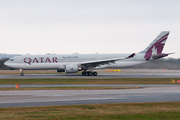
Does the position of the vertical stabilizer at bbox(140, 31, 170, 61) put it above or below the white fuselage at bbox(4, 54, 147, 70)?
above

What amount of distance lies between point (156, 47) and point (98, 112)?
3960 centimetres

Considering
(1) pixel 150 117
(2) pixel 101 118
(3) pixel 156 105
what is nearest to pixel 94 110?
(2) pixel 101 118

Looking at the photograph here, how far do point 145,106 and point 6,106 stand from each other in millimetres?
9014

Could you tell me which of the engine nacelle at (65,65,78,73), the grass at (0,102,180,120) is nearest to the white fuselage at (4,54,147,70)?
the engine nacelle at (65,65,78,73)

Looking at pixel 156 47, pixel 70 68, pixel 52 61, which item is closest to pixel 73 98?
pixel 70 68

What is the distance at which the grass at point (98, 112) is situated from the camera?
42.0ft

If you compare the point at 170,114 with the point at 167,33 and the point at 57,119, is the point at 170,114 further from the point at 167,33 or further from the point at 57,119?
the point at 167,33

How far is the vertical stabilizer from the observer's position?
5094cm

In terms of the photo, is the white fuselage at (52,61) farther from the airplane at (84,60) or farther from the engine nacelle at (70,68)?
the engine nacelle at (70,68)

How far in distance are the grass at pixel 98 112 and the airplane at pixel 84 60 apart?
99.9ft

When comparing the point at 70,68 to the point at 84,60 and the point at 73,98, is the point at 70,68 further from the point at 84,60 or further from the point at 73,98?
the point at 73,98

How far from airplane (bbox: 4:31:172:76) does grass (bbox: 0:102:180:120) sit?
30460mm

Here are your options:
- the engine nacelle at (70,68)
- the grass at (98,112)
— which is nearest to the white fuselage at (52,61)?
the engine nacelle at (70,68)

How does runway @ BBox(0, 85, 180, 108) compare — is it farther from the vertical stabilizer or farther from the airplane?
the vertical stabilizer
